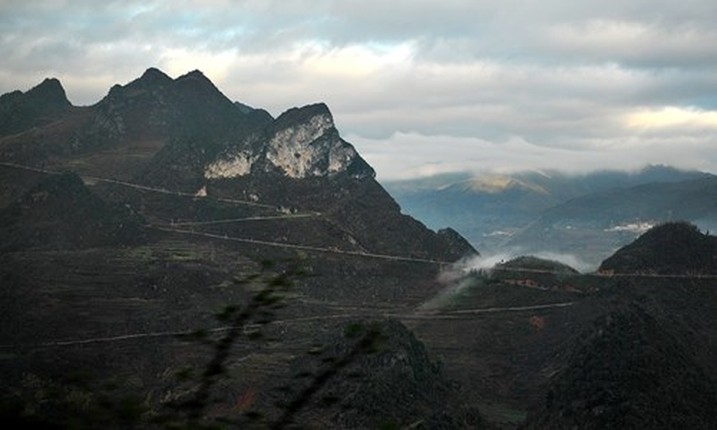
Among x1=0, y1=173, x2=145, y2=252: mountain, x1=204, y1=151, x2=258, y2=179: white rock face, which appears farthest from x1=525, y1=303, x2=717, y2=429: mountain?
x1=204, y1=151, x2=258, y2=179: white rock face

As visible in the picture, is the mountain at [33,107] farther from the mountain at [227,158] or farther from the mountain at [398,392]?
the mountain at [398,392]

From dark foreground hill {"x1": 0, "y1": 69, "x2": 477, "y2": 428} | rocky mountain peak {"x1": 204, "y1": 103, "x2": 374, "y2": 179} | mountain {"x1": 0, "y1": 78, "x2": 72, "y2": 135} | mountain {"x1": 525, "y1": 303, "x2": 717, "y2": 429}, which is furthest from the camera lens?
mountain {"x1": 0, "y1": 78, "x2": 72, "y2": 135}

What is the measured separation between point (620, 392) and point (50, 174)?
118m

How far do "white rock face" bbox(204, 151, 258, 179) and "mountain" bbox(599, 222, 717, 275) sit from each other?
70512mm

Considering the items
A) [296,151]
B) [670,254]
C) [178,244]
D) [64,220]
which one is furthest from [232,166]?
[670,254]

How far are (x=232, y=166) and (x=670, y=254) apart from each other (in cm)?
8140

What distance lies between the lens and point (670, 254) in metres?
106

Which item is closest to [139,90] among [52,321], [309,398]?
[52,321]

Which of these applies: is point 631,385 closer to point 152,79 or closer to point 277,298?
point 277,298

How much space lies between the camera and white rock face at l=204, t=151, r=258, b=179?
148 m

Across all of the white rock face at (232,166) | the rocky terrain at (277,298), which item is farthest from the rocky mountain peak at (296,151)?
the rocky terrain at (277,298)

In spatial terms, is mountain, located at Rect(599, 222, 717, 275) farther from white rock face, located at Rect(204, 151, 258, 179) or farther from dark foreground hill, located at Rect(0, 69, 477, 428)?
white rock face, located at Rect(204, 151, 258, 179)

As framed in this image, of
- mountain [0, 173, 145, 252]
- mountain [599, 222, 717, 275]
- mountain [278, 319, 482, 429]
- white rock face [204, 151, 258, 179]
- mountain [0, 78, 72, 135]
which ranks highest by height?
mountain [0, 78, 72, 135]

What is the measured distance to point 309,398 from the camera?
9.66 metres
